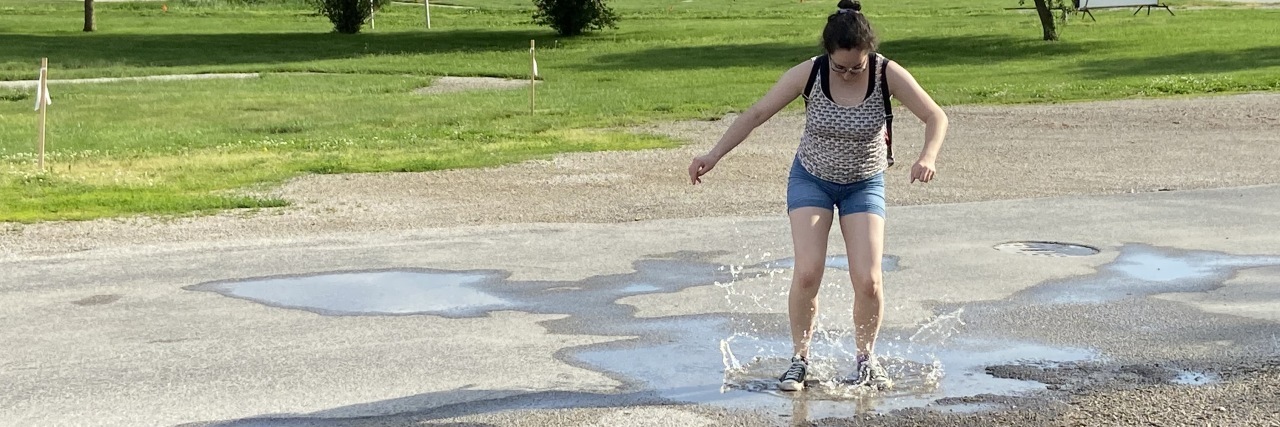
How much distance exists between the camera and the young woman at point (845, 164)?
5.94 m

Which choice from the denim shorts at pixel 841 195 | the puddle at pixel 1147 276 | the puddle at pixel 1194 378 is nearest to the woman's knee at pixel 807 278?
the denim shorts at pixel 841 195

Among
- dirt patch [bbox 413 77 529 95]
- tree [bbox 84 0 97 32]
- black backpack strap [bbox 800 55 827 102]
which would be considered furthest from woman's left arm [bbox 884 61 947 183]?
tree [bbox 84 0 97 32]

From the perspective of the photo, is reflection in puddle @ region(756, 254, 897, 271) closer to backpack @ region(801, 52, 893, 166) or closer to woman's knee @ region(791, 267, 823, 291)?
woman's knee @ region(791, 267, 823, 291)

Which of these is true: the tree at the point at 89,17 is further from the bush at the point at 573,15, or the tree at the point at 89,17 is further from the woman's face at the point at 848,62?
the woman's face at the point at 848,62

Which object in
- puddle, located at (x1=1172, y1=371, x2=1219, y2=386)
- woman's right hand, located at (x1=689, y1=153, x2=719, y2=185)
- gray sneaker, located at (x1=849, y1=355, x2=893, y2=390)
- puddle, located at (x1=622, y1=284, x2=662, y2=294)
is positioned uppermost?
woman's right hand, located at (x1=689, y1=153, x2=719, y2=185)

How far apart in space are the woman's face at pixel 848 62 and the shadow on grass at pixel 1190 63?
2434cm

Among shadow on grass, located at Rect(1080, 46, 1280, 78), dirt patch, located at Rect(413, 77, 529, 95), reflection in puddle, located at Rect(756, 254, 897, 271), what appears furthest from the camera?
shadow on grass, located at Rect(1080, 46, 1280, 78)

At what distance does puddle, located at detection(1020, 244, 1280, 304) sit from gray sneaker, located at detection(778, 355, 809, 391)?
2.36 meters

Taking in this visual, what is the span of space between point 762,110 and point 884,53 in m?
31.7

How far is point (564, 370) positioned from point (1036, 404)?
1.85 meters

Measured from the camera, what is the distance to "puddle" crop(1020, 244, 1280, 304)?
828 centimetres

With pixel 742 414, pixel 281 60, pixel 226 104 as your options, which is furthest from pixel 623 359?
pixel 281 60

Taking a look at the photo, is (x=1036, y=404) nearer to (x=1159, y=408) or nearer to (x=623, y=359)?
(x=1159, y=408)

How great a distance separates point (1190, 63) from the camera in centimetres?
3139
